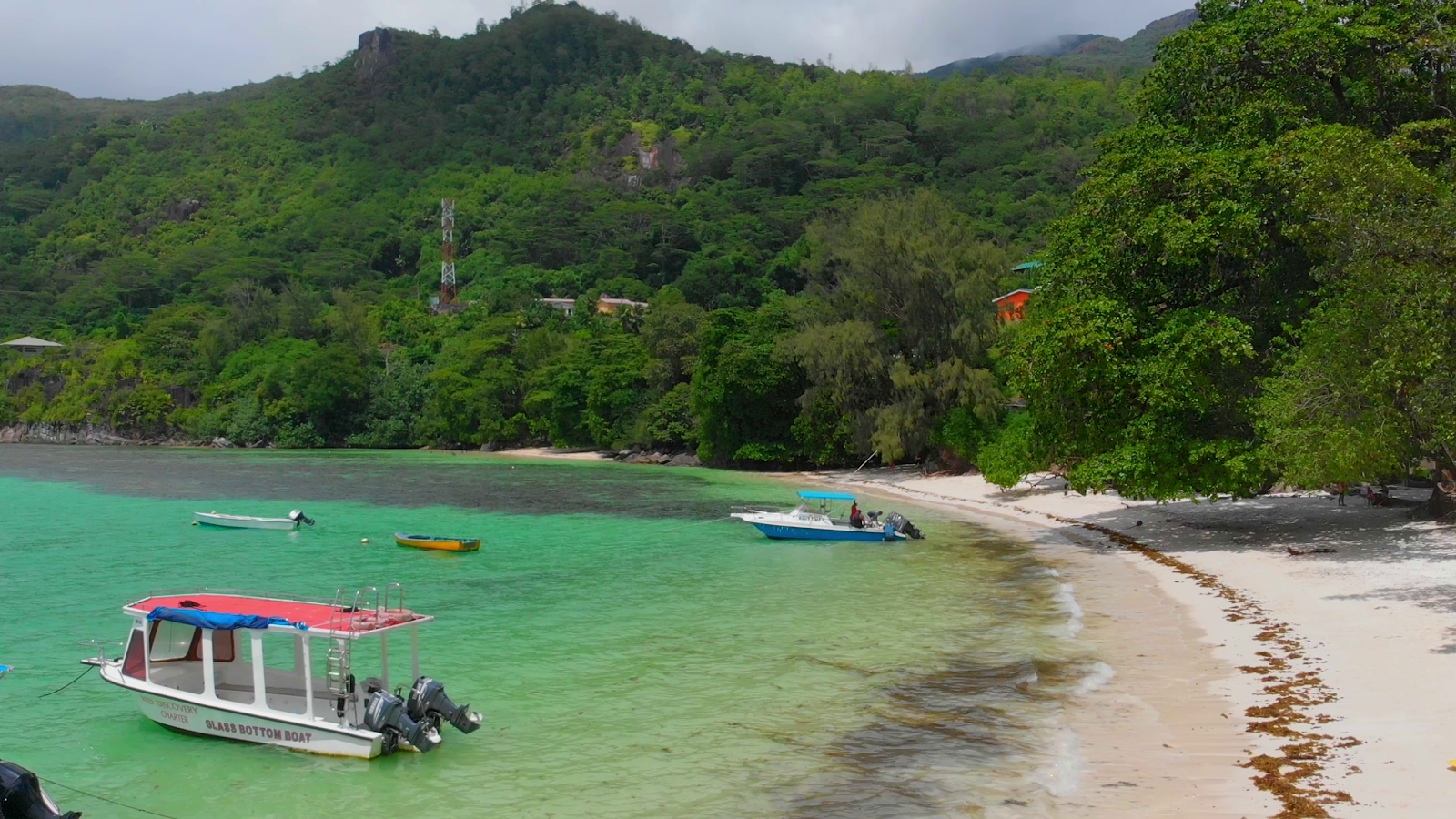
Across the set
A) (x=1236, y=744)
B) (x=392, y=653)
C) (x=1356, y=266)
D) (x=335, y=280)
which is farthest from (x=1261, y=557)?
Result: (x=335, y=280)

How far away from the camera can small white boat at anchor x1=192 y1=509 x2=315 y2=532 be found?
39.7 m

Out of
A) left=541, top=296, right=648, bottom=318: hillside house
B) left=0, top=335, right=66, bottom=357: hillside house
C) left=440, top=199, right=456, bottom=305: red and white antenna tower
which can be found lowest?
left=0, top=335, right=66, bottom=357: hillside house

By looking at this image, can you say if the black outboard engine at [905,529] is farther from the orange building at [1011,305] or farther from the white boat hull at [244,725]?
the white boat hull at [244,725]

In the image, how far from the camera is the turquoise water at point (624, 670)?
1245cm

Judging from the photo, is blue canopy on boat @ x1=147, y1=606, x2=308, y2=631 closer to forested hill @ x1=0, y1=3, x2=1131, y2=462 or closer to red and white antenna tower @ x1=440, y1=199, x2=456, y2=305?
forested hill @ x1=0, y1=3, x2=1131, y2=462

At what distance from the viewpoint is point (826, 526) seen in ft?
113

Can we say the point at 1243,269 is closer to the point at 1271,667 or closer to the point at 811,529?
the point at 811,529

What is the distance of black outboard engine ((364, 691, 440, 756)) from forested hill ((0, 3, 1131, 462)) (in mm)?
40899

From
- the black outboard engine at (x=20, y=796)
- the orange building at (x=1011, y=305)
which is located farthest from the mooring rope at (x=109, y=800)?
the orange building at (x=1011, y=305)

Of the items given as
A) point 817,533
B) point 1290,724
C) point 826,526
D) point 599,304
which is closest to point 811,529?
point 817,533

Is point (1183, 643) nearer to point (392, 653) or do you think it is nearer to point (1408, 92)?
point (392, 653)

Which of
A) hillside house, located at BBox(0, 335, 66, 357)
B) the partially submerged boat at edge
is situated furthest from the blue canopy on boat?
hillside house, located at BBox(0, 335, 66, 357)

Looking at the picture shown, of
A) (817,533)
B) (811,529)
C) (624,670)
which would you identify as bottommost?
(624,670)

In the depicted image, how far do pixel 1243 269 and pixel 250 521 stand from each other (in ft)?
114
